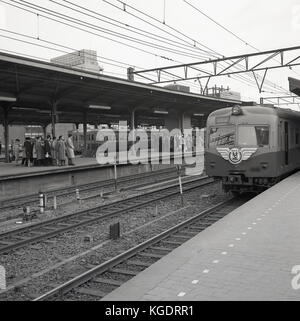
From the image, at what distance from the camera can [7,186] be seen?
50.1 feet

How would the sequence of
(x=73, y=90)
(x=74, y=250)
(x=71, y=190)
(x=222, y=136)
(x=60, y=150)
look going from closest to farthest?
1. (x=74, y=250)
2. (x=222, y=136)
3. (x=71, y=190)
4. (x=60, y=150)
5. (x=73, y=90)

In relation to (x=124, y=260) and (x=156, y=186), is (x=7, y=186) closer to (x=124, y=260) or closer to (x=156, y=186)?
(x=156, y=186)

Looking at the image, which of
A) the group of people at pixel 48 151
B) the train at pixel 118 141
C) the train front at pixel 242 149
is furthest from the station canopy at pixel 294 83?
the train at pixel 118 141

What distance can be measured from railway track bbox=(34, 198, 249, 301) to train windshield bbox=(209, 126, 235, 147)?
3.55m

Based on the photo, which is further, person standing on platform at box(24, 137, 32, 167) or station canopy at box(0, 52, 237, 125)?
person standing on platform at box(24, 137, 32, 167)

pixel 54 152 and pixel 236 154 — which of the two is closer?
pixel 236 154

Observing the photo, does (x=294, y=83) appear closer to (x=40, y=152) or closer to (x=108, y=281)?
(x=108, y=281)

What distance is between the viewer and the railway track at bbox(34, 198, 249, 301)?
5754 millimetres

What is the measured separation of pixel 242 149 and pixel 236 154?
0.77 feet

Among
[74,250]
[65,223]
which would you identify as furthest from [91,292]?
[65,223]

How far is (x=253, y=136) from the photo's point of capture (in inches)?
496

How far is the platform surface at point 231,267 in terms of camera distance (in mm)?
4758

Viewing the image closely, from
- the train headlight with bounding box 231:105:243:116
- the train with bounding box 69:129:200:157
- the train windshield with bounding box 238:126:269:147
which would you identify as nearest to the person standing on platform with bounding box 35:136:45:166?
the train with bounding box 69:129:200:157

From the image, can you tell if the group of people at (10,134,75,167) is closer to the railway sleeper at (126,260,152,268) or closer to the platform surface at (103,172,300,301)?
the platform surface at (103,172,300,301)
